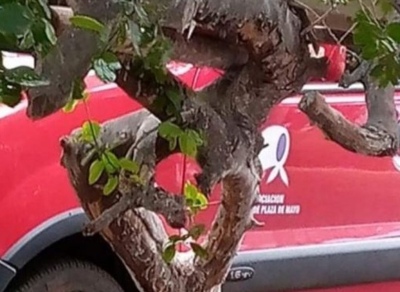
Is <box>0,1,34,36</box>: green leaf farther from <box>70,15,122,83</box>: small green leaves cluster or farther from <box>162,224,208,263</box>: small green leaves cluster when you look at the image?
<box>162,224,208,263</box>: small green leaves cluster

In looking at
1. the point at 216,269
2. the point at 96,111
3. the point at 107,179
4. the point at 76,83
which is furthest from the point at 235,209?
the point at 96,111

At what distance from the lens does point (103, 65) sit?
1.23m

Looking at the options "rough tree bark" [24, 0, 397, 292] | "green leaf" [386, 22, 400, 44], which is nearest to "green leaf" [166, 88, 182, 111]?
"rough tree bark" [24, 0, 397, 292]

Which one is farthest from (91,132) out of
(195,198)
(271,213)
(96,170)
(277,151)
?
(271,213)

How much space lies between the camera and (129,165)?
1.62 meters

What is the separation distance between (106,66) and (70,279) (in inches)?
104

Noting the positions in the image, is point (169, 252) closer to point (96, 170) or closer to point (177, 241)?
point (177, 241)

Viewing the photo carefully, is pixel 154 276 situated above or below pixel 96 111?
above

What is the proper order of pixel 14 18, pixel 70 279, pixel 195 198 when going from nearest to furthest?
pixel 14 18 < pixel 195 198 < pixel 70 279

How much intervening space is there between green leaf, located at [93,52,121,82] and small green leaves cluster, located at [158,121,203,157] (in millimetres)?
349

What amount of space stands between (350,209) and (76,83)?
325cm

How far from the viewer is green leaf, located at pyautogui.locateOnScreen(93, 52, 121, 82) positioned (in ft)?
4.01

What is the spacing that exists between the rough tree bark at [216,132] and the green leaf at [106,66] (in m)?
0.12

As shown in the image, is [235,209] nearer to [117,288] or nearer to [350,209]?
[117,288]
